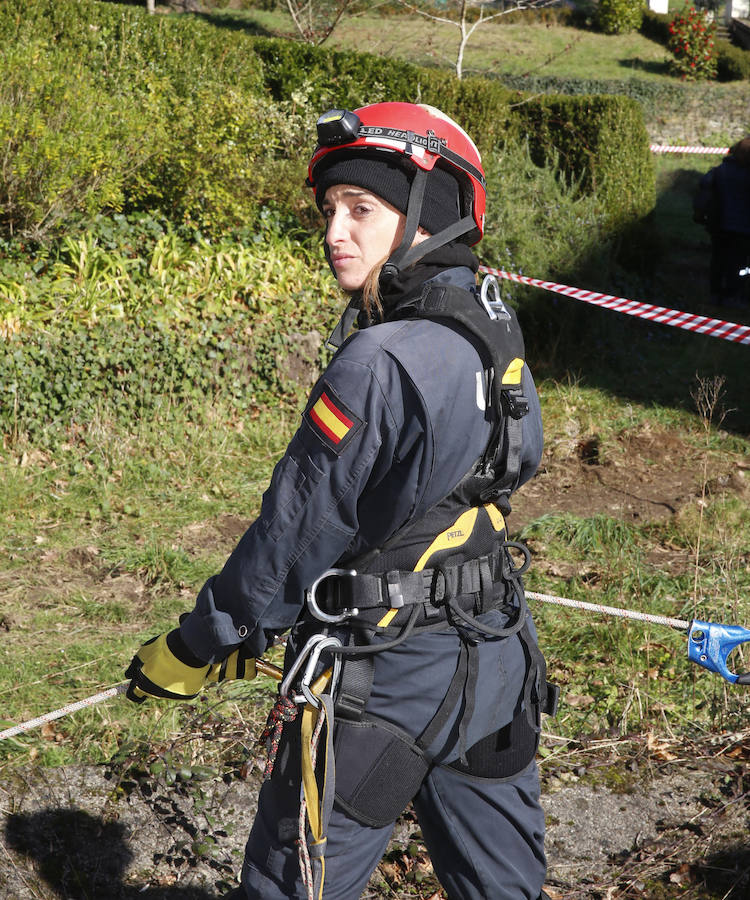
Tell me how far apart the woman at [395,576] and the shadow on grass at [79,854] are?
1.34 meters

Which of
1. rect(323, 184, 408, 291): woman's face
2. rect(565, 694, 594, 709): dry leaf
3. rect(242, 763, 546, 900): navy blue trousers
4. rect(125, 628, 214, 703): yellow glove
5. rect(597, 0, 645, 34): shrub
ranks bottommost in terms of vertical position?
rect(565, 694, 594, 709): dry leaf

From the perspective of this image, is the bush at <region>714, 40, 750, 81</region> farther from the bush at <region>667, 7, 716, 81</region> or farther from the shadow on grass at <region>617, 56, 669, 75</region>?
the shadow on grass at <region>617, 56, 669, 75</region>

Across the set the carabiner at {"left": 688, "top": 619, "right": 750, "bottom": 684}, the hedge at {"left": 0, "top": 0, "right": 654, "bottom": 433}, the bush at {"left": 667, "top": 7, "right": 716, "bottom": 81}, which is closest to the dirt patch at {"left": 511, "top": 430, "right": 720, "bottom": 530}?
the hedge at {"left": 0, "top": 0, "right": 654, "bottom": 433}

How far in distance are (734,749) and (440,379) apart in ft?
9.54

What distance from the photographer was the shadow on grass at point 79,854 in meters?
3.20

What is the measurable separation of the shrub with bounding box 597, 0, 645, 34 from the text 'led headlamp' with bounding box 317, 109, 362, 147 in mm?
36460

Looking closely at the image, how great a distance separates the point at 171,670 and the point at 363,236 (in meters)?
1.11

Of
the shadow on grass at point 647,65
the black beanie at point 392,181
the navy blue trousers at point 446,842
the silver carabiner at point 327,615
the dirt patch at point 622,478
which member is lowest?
the dirt patch at point 622,478

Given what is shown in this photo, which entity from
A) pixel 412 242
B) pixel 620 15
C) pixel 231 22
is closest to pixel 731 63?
pixel 620 15

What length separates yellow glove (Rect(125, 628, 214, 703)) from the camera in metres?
2.10

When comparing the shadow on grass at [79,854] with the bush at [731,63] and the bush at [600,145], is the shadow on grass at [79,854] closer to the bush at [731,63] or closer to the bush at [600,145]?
the bush at [600,145]

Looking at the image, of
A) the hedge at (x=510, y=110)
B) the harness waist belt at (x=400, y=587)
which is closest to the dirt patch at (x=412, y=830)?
the harness waist belt at (x=400, y=587)

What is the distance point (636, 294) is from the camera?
38.7ft

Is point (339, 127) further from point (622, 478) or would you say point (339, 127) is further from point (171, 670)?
point (622, 478)
